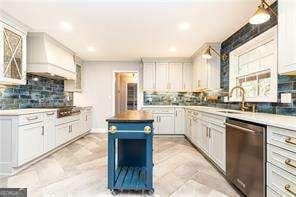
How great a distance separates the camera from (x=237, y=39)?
4105mm

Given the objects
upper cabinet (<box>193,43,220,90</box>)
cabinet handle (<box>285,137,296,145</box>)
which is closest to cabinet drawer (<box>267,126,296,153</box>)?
cabinet handle (<box>285,137,296,145</box>)

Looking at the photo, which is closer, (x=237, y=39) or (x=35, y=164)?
(x=35, y=164)

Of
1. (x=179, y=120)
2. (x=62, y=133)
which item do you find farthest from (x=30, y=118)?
(x=179, y=120)

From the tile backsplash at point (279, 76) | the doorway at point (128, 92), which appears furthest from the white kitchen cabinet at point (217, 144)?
the doorway at point (128, 92)

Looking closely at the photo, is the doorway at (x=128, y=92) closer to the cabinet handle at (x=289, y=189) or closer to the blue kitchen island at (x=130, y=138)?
the blue kitchen island at (x=130, y=138)

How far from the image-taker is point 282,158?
5.72 feet

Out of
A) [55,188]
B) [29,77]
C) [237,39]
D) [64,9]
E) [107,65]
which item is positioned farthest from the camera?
[107,65]

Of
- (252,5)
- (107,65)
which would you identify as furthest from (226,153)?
(107,65)

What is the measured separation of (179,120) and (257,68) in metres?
3.27

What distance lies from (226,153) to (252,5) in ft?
6.61

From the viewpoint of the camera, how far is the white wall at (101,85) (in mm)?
7266

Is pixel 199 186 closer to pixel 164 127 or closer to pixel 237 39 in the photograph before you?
pixel 237 39

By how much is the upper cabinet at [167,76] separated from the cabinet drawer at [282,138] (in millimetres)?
4967

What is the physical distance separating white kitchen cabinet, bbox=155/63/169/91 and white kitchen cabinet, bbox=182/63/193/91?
53 centimetres
